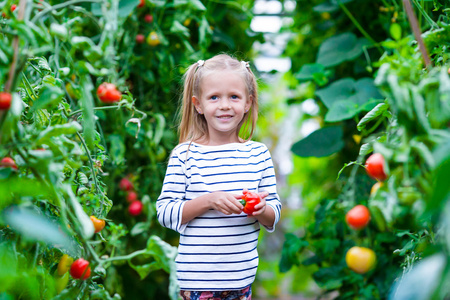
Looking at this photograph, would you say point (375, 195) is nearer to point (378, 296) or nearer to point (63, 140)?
point (63, 140)

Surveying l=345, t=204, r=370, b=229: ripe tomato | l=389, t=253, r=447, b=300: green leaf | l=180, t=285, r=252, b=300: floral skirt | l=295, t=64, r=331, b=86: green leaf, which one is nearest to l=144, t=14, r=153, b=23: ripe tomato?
l=295, t=64, r=331, b=86: green leaf

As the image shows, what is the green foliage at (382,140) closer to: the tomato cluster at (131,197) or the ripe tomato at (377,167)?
the ripe tomato at (377,167)

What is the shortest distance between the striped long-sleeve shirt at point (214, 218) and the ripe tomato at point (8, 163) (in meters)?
0.50

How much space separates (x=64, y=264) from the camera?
96 centimetres

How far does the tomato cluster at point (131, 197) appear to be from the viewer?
5.79 ft

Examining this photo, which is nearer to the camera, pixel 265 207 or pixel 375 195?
pixel 375 195

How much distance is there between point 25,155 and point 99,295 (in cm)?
30

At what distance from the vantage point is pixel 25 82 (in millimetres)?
970

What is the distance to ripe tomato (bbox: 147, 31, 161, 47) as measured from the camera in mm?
1734

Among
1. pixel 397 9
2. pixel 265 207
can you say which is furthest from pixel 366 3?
pixel 265 207

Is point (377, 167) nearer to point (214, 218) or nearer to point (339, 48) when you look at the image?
point (214, 218)

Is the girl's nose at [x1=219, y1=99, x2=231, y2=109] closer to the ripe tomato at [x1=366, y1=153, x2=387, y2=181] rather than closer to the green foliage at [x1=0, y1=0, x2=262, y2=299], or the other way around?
the green foliage at [x1=0, y1=0, x2=262, y2=299]

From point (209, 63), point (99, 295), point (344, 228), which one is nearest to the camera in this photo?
point (99, 295)

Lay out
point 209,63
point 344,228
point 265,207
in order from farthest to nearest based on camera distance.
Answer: point 344,228
point 209,63
point 265,207
